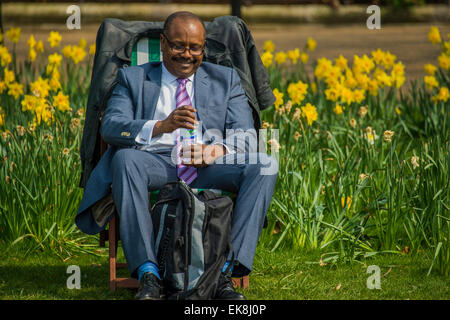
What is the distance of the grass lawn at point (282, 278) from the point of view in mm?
3650

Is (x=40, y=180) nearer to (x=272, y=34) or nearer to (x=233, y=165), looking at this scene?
(x=233, y=165)

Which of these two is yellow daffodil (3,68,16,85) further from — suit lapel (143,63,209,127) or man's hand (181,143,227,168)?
man's hand (181,143,227,168)

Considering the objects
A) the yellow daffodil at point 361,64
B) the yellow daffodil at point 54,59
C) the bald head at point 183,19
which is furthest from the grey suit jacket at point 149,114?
the yellow daffodil at point 54,59

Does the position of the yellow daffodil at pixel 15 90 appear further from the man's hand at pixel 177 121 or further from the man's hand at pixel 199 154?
the man's hand at pixel 199 154

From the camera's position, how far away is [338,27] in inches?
543

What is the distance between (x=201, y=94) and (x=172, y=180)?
1.75 ft

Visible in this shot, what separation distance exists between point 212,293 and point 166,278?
21 centimetres

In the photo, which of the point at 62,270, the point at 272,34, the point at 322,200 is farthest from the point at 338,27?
the point at 62,270

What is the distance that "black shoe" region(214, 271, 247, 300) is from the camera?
130 inches

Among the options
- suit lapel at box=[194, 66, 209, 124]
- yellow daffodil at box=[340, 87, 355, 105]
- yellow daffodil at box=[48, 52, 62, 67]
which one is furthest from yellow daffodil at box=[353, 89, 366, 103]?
yellow daffodil at box=[48, 52, 62, 67]

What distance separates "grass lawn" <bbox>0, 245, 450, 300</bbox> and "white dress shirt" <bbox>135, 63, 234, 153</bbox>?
2.37 ft

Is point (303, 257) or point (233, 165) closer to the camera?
point (233, 165)

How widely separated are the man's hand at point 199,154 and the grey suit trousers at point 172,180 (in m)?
0.04

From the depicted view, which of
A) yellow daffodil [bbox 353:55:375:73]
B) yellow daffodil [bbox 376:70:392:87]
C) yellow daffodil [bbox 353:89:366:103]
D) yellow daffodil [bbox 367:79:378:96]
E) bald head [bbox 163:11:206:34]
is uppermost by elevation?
bald head [bbox 163:11:206:34]
